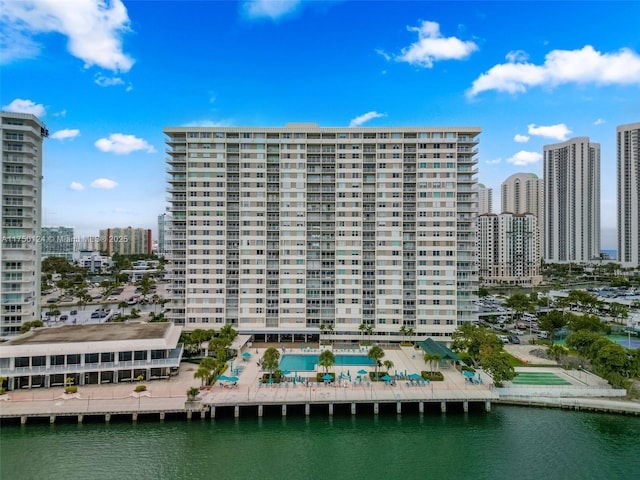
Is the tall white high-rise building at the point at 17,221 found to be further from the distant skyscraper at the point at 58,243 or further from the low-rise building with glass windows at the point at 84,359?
the distant skyscraper at the point at 58,243

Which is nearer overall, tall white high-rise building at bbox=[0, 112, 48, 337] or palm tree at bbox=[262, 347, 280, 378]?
palm tree at bbox=[262, 347, 280, 378]

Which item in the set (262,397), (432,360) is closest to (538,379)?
(432,360)

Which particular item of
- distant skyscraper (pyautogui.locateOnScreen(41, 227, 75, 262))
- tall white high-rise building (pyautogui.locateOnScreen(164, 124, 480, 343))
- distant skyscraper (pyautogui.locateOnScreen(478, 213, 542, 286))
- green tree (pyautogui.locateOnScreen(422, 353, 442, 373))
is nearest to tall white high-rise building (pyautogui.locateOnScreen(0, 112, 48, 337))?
tall white high-rise building (pyautogui.locateOnScreen(164, 124, 480, 343))

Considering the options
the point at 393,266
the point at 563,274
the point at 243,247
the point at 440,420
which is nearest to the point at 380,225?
the point at 393,266

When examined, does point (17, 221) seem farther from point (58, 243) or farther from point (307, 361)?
point (58, 243)

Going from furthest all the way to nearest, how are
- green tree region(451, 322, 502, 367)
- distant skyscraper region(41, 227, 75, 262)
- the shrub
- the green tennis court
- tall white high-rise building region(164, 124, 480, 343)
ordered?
distant skyscraper region(41, 227, 75, 262), tall white high-rise building region(164, 124, 480, 343), green tree region(451, 322, 502, 367), the shrub, the green tennis court

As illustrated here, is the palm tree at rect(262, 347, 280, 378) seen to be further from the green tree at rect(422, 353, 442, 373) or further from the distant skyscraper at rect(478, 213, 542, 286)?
the distant skyscraper at rect(478, 213, 542, 286)

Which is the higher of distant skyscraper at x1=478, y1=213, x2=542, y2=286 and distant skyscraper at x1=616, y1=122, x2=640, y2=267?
distant skyscraper at x1=616, y1=122, x2=640, y2=267

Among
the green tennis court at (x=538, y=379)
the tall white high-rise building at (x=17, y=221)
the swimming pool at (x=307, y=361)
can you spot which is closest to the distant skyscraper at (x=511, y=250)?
the green tennis court at (x=538, y=379)
